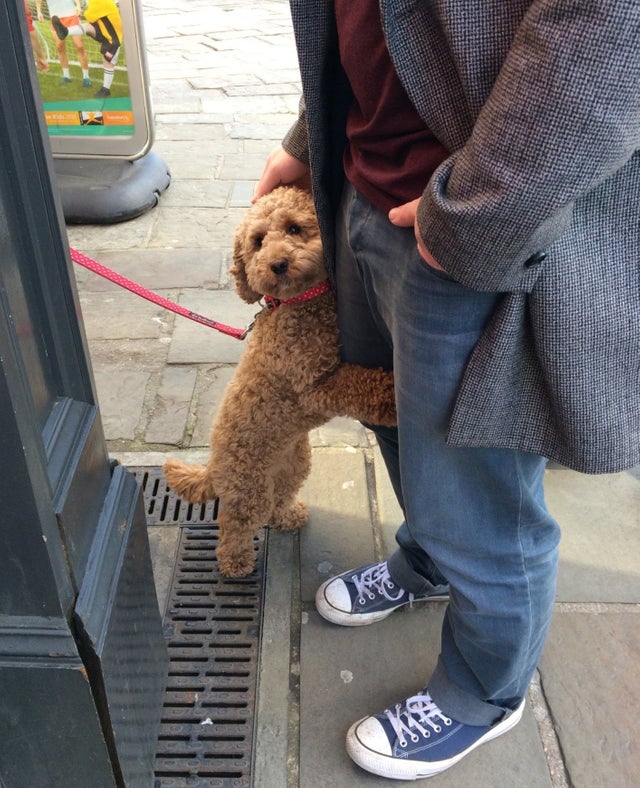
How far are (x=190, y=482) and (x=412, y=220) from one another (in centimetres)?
135

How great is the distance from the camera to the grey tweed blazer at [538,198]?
0.98 m

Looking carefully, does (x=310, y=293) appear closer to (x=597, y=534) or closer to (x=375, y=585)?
(x=375, y=585)

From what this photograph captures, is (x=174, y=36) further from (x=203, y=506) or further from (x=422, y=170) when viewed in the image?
(x=422, y=170)

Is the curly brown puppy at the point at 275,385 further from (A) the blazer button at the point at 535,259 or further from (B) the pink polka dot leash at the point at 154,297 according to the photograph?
(A) the blazer button at the point at 535,259

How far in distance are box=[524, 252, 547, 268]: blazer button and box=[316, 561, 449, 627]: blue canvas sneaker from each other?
53.7 inches

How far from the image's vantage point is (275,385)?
2066mm

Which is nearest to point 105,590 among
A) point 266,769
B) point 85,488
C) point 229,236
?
point 85,488

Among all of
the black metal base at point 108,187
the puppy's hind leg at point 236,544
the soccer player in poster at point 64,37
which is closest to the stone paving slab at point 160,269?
the black metal base at point 108,187

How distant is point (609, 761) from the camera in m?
1.89

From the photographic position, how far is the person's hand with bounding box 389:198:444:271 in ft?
4.05

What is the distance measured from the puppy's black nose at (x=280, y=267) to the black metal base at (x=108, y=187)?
11.3 feet

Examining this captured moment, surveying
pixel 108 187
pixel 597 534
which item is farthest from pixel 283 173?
pixel 108 187

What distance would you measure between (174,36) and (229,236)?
297 inches

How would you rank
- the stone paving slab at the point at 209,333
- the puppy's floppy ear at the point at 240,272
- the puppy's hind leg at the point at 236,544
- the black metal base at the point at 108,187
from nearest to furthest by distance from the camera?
the puppy's floppy ear at the point at 240,272 < the puppy's hind leg at the point at 236,544 < the stone paving slab at the point at 209,333 < the black metal base at the point at 108,187
